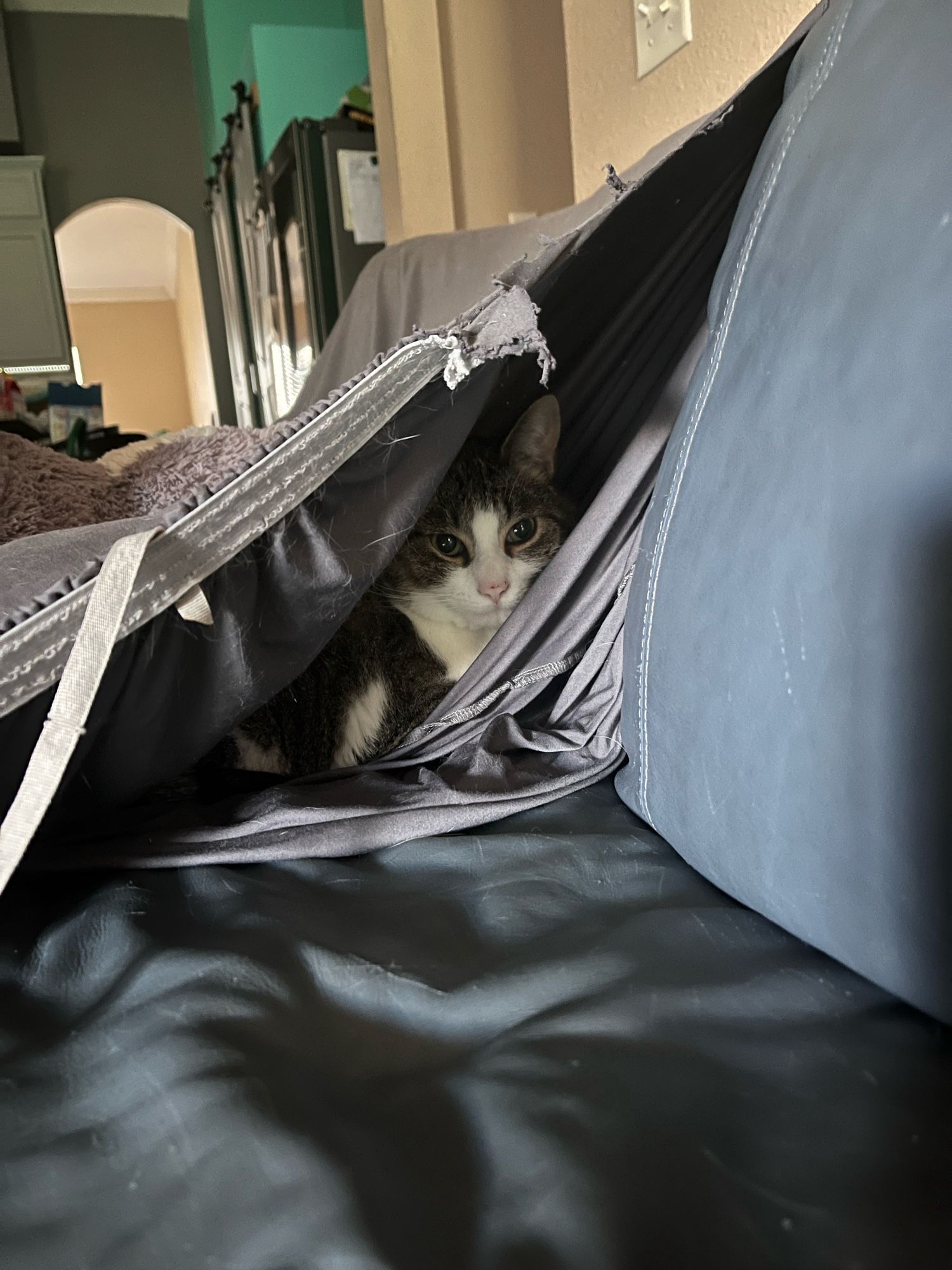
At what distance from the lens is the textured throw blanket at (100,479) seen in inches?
36.3

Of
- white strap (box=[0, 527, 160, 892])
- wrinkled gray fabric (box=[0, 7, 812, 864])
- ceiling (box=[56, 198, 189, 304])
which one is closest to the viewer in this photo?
white strap (box=[0, 527, 160, 892])

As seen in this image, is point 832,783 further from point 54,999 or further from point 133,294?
point 133,294

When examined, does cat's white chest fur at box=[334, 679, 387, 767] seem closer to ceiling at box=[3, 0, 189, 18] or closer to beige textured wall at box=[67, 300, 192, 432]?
ceiling at box=[3, 0, 189, 18]

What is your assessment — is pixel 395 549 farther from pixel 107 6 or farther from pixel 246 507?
pixel 107 6

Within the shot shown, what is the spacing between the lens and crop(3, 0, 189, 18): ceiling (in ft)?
18.0

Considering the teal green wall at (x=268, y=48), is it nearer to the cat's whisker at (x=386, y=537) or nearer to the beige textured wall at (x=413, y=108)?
the beige textured wall at (x=413, y=108)

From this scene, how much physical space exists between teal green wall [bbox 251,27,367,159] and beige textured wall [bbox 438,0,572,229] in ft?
6.27

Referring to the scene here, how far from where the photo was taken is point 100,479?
104 cm

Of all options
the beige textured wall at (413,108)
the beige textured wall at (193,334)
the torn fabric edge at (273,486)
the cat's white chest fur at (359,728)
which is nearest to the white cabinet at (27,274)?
the beige textured wall at (193,334)

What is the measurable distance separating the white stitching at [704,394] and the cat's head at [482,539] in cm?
32

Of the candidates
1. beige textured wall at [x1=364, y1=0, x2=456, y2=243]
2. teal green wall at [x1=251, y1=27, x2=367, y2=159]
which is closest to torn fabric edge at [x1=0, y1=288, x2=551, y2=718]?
beige textured wall at [x1=364, y1=0, x2=456, y2=243]

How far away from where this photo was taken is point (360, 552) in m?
0.70

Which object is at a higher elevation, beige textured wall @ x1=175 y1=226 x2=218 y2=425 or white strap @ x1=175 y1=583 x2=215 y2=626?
A: beige textured wall @ x1=175 y1=226 x2=218 y2=425

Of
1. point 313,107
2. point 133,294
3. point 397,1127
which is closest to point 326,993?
point 397,1127
